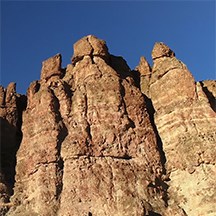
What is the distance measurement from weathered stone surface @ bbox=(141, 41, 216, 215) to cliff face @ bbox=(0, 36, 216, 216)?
92mm

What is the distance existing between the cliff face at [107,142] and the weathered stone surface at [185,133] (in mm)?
92

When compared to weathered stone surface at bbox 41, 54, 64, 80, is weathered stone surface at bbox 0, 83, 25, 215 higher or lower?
lower

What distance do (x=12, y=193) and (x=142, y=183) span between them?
40.0 ft

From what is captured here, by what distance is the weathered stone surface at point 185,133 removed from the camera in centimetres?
3650

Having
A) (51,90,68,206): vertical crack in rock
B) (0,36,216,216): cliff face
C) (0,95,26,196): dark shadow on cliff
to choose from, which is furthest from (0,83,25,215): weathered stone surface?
(51,90,68,206): vertical crack in rock

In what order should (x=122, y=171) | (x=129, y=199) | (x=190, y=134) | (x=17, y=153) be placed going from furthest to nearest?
(x=17, y=153) < (x=190, y=134) < (x=122, y=171) < (x=129, y=199)

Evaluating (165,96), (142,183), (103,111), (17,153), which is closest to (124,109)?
(103,111)

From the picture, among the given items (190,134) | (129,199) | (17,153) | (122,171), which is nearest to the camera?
(129,199)

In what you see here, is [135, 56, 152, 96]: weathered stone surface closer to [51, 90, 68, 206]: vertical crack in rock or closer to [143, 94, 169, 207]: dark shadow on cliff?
[143, 94, 169, 207]: dark shadow on cliff

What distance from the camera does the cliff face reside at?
36.0 meters

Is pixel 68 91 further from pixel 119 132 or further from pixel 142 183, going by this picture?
pixel 142 183

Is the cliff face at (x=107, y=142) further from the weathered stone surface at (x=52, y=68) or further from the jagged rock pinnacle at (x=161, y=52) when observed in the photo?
the weathered stone surface at (x=52, y=68)

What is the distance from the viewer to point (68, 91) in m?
44.1

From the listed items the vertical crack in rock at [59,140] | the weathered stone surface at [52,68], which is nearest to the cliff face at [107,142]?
the vertical crack in rock at [59,140]
